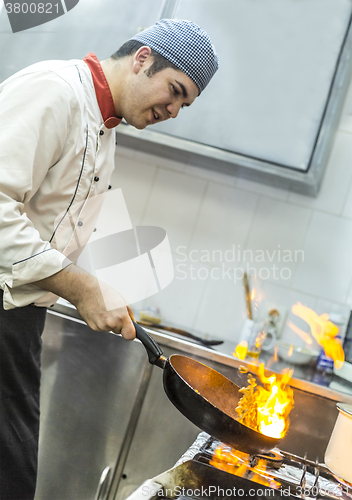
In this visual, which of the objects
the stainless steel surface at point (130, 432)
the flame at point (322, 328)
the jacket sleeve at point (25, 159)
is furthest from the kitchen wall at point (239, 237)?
the jacket sleeve at point (25, 159)

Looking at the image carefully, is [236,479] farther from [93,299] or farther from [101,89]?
[101,89]

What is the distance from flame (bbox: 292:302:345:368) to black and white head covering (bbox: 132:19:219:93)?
113cm

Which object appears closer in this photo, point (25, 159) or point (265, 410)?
Answer: point (25, 159)

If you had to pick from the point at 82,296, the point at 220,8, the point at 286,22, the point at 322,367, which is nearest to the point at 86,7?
the point at 220,8

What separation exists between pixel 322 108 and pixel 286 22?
33cm

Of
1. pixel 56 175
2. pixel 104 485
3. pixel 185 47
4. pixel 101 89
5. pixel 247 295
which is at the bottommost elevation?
pixel 104 485

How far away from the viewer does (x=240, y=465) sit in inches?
31.0

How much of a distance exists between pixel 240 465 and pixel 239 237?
1.21m

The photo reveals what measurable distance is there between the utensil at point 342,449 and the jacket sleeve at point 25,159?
67 centimetres

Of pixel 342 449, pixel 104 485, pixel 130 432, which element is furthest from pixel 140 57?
pixel 104 485

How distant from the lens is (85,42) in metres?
1.66

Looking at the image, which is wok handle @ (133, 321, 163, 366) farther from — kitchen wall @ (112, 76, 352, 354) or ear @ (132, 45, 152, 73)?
kitchen wall @ (112, 76, 352, 354)

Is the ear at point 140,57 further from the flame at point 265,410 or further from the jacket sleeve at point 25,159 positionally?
the flame at point 265,410

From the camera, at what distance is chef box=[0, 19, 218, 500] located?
82 centimetres
